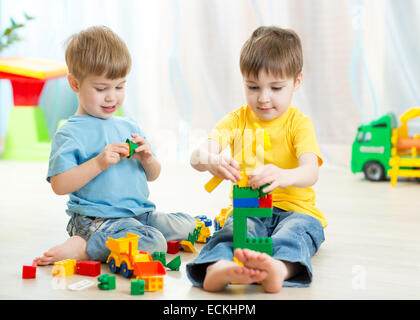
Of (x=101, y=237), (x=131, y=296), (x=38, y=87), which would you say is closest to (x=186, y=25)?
(x=38, y=87)

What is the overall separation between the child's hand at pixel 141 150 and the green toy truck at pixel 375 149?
4.05ft

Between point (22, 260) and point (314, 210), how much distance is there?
23.3 inches

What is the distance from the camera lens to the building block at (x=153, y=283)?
0.90 metres

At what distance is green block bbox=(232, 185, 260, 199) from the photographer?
0.94 metres

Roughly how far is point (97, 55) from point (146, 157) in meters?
0.23

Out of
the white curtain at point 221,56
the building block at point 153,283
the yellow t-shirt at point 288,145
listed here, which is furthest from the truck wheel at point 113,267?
the white curtain at point 221,56

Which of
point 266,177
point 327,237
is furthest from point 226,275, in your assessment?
point 327,237

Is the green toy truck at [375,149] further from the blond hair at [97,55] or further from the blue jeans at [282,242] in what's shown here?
the blond hair at [97,55]

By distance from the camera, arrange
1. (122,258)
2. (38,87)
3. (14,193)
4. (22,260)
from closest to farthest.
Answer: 1. (122,258)
2. (22,260)
3. (14,193)
4. (38,87)

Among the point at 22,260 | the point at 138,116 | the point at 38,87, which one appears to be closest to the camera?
the point at 22,260

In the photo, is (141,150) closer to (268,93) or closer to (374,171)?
(268,93)

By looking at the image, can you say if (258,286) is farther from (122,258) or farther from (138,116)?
(138,116)

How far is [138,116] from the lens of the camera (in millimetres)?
3037

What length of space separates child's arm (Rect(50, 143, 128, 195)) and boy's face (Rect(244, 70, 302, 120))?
283 millimetres
